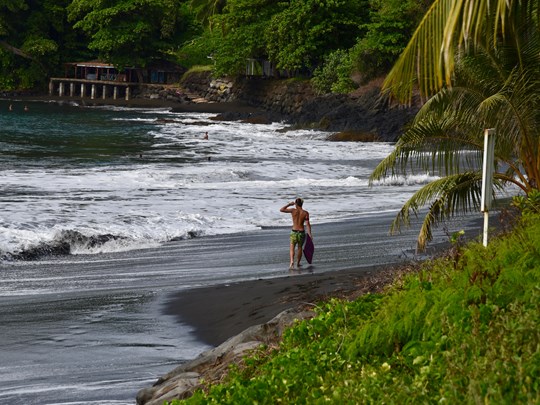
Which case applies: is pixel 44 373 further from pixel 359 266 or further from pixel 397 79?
pixel 359 266

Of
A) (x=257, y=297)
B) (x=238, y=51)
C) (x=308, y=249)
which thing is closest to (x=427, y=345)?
(x=257, y=297)

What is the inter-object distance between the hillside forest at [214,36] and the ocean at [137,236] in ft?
37.2

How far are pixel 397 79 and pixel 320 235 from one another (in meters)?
11.2

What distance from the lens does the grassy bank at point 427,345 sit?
5.92 meters

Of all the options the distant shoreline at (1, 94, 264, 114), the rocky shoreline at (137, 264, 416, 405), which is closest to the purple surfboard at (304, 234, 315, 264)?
the rocky shoreline at (137, 264, 416, 405)

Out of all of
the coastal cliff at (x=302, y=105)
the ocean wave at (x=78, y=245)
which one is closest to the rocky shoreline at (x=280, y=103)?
the coastal cliff at (x=302, y=105)

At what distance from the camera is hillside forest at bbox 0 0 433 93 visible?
56.1m

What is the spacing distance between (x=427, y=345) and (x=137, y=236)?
1408cm

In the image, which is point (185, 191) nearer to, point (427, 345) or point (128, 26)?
point (427, 345)

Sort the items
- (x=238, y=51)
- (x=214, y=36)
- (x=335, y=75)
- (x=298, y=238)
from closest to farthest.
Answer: (x=298, y=238), (x=335, y=75), (x=238, y=51), (x=214, y=36)

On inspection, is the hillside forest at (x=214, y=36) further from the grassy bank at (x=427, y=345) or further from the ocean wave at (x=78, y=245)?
the grassy bank at (x=427, y=345)

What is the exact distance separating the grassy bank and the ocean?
2479mm

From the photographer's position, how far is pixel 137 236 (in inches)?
804

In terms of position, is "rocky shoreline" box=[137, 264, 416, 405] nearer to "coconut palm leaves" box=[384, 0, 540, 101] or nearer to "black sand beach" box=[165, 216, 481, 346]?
"black sand beach" box=[165, 216, 481, 346]
